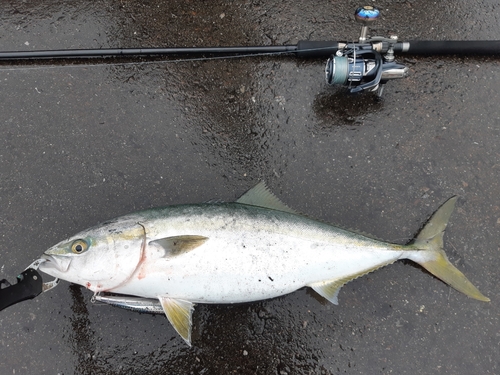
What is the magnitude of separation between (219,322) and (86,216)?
136 cm

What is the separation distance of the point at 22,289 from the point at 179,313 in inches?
41.3

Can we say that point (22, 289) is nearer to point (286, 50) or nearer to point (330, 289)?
point (330, 289)

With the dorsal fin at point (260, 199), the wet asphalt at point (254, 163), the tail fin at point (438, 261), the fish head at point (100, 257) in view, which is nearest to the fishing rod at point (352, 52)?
the wet asphalt at point (254, 163)

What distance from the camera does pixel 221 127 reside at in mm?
3045

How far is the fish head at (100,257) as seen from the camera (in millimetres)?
2287

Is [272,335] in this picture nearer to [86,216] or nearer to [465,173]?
[86,216]

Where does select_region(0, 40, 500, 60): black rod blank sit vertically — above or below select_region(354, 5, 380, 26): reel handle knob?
below

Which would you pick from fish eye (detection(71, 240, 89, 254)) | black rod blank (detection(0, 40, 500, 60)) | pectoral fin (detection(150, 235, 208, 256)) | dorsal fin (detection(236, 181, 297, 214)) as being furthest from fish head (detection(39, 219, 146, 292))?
black rod blank (detection(0, 40, 500, 60))

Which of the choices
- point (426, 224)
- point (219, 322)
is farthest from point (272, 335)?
point (426, 224)

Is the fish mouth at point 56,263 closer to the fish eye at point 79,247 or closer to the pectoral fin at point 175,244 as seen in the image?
the fish eye at point 79,247

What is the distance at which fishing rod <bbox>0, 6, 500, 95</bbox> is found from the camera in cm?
273

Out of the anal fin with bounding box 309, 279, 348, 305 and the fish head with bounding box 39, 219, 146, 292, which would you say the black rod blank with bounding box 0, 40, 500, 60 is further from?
the anal fin with bounding box 309, 279, 348, 305

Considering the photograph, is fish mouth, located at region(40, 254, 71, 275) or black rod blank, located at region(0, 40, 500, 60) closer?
fish mouth, located at region(40, 254, 71, 275)

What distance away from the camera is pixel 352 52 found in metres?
2.76
